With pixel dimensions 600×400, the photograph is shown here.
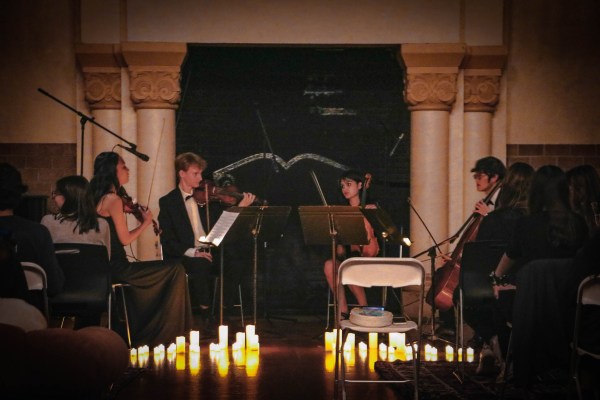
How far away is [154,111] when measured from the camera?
301 inches

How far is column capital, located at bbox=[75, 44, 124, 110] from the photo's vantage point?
7.63 m

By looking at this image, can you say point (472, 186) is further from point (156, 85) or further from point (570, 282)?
point (570, 282)

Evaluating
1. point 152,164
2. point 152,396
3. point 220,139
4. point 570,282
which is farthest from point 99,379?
point 220,139

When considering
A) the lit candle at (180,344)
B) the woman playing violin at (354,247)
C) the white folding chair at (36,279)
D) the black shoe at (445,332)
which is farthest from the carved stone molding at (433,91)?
the white folding chair at (36,279)

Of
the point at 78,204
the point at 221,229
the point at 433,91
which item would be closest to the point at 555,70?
the point at 433,91

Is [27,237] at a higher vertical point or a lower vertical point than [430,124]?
lower

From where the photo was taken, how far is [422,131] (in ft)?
25.5

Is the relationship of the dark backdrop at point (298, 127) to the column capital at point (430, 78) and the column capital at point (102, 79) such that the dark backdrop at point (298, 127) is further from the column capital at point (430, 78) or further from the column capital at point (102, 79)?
the column capital at point (102, 79)

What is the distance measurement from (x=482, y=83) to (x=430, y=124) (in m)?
0.65

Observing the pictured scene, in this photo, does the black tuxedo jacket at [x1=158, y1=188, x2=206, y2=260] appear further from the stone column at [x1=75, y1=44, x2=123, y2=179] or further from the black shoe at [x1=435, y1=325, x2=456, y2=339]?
the black shoe at [x1=435, y1=325, x2=456, y2=339]

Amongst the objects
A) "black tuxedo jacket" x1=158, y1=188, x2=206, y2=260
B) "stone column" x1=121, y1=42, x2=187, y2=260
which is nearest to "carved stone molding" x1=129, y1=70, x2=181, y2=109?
"stone column" x1=121, y1=42, x2=187, y2=260

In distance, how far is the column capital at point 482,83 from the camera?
25.4 feet

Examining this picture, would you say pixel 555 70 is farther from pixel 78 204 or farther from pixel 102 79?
pixel 78 204

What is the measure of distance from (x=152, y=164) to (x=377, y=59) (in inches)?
100.0
